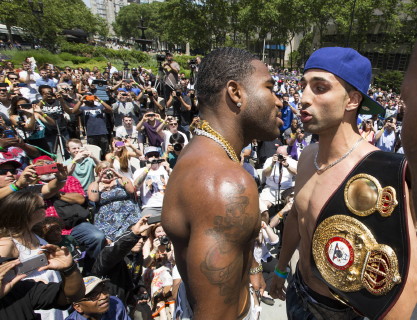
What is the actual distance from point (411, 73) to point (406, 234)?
1.22m

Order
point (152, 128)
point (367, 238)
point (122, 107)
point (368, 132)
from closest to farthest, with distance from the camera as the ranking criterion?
1. point (367, 238)
2. point (152, 128)
3. point (368, 132)
4. point (122, 107)

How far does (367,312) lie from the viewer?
5.38 feet

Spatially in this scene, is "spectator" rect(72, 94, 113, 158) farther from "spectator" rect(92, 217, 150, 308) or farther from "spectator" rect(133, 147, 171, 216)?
"spectator" rect(92, 217, 150, 308)

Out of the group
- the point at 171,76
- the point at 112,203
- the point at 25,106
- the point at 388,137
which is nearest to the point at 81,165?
the point at 112,203

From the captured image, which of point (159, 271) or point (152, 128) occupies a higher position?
point (152, 128)

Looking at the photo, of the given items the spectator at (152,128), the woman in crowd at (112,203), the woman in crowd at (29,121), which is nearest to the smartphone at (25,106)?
the woman in crowd at (29,121)

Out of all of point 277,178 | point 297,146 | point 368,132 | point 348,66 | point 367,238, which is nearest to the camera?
point 367,238

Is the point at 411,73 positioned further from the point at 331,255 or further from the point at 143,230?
the point at 143,230

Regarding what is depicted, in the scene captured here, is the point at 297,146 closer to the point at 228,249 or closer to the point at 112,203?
the point at 112,203

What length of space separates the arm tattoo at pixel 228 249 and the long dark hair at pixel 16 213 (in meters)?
2.08

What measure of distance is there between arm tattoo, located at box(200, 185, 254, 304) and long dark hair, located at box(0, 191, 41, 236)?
2.08 meters

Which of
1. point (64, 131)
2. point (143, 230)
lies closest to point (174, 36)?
point (64, 131)

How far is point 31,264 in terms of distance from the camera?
77.4 inches

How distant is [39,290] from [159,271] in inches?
60.5
